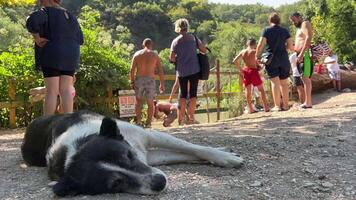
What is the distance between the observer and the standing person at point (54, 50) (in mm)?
5868

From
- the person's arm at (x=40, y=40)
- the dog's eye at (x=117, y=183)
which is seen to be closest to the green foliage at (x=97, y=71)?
the person's arm at (x=40, y=40)

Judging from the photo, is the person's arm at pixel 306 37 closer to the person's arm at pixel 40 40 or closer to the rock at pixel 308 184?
the person's arm at pixel 40 40

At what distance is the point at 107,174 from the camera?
10.7 ft

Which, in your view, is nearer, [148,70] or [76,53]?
[76,53]

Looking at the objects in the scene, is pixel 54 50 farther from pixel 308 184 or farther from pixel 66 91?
pixel 308 184

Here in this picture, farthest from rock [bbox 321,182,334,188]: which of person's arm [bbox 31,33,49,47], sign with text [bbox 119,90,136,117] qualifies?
sign with text [bbox 119,90,136,117]

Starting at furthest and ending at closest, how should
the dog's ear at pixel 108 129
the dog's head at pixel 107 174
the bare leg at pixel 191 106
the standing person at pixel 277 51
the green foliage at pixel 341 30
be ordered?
the green foliage at pixel 341 30, the standing person at pixel 277 51, the bare leg at pixel 191 106, the dog's ear at pixel 108 129, the dog's head at pixel 107 174

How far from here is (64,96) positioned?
6.03 m

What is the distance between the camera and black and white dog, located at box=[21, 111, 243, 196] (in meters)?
3.32

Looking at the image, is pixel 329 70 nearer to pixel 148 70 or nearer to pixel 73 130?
pixel 148 70

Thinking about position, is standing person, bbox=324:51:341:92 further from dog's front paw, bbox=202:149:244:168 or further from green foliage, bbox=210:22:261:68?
green foliage, bbox=210:22:261:68

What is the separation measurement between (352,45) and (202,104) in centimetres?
1361

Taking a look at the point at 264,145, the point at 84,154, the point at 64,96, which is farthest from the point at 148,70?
the point at 84,154

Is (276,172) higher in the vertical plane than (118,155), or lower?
lower
